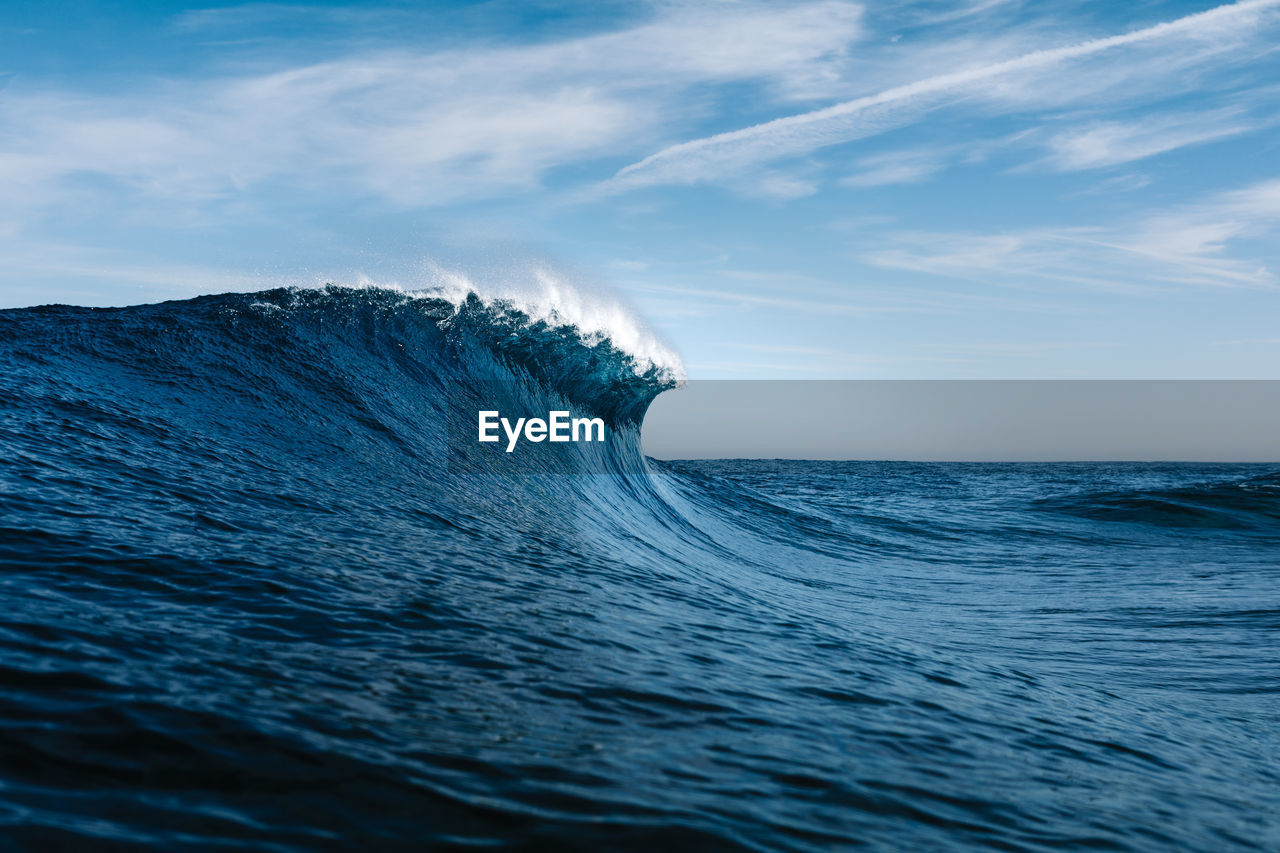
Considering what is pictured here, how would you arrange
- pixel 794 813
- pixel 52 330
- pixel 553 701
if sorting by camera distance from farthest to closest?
pixel 52 330 < pixel 553 701 < pixel 794 813

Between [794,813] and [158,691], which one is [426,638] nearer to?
[158,691]

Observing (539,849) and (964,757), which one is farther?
(964,757)

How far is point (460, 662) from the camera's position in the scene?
3223 millimetres

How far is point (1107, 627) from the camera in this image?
7.18m

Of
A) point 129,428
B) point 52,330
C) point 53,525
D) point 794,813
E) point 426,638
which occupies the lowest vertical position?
point 794,813

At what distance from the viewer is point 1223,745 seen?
402cm

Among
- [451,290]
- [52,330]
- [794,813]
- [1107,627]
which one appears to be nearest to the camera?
[794,813]

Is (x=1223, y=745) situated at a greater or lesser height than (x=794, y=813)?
lesser

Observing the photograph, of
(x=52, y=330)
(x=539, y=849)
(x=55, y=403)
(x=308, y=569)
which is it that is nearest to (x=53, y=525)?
(x=308, y=569)

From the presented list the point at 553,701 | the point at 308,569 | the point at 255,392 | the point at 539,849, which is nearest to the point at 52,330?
the point at 255,392

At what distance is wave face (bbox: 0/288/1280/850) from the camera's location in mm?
2186

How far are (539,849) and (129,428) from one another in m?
5.11

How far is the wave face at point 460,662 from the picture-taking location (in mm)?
2186

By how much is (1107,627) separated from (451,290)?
8.33 metres
